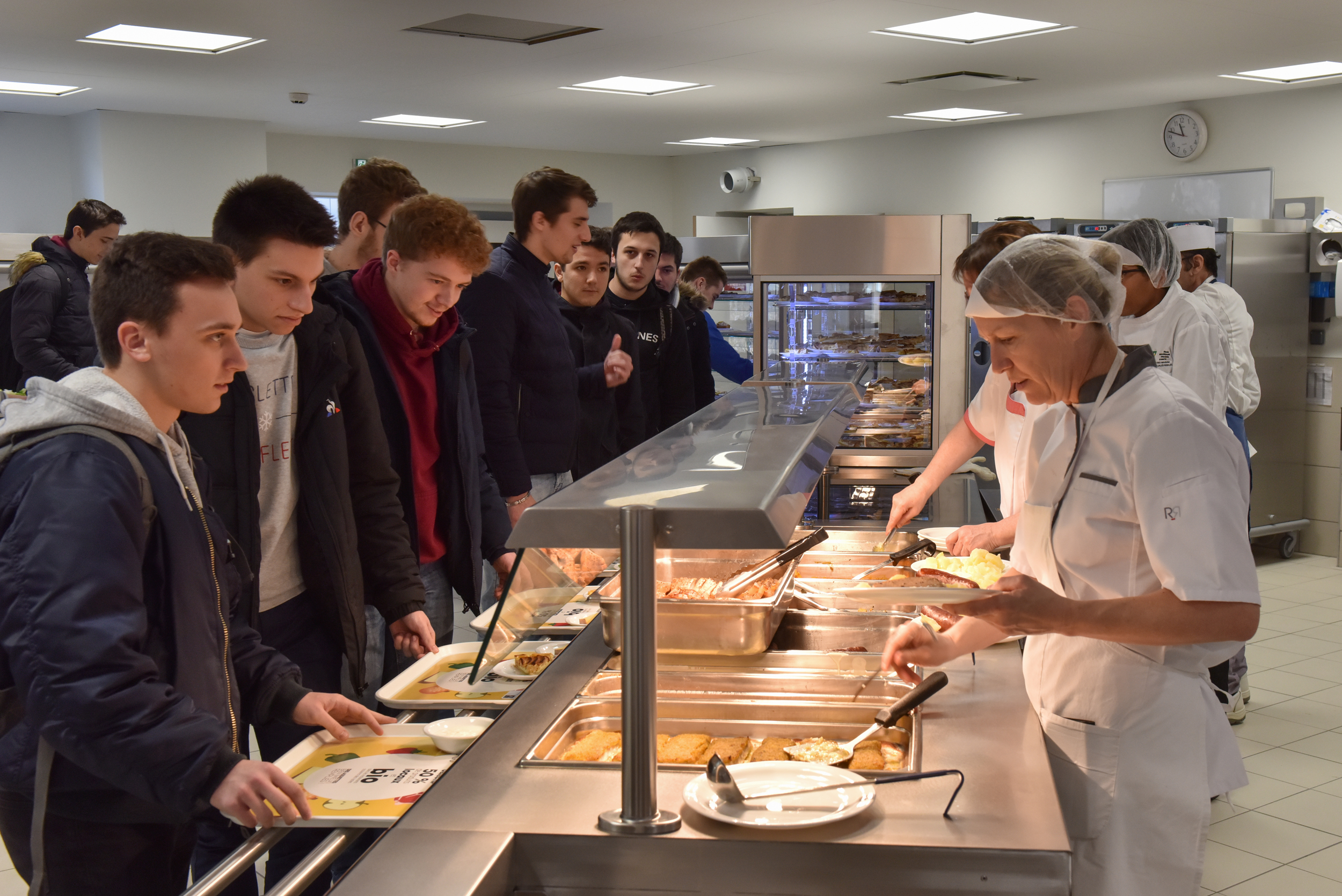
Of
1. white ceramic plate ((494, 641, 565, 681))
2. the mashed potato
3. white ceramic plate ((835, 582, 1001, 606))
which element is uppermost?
white ceramic plate ((835, 582, 1001, 606))

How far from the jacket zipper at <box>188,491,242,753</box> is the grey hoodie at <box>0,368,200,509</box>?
0.13m

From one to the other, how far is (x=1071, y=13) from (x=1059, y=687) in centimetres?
565

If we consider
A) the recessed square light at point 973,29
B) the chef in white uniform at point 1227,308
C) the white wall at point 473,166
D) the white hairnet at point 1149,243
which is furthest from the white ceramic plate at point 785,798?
the white wall at point 473,166

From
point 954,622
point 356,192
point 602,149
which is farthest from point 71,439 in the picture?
point 602,149

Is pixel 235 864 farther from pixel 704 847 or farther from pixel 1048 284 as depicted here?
pixel 1048 284

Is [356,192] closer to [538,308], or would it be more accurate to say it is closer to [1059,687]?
[538,308]

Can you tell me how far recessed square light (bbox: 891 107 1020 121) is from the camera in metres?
10.4

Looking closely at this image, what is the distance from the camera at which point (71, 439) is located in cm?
154

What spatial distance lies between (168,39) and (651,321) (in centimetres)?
419

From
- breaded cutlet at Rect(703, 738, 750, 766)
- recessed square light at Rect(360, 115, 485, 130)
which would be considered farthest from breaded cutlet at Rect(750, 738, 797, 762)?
recessed square light at Rect(360, 115, 485, 130)

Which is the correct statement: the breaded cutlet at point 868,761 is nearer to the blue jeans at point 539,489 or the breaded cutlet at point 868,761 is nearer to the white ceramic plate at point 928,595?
the white ceramic plate at point 928,595

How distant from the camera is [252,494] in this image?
217cm

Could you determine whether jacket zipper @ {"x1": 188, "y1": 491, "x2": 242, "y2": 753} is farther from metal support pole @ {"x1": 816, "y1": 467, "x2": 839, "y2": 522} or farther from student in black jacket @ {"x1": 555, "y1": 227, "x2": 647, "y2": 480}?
metal support pole @ {"x1": 816, "y1": 467, "x2": 839, "y2": 522}

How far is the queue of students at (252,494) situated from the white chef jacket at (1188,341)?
208 cm
